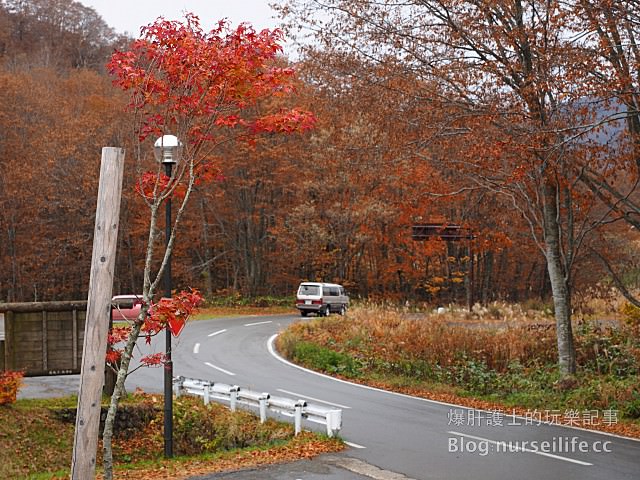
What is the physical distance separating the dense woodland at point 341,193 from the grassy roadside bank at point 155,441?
699 centimetres

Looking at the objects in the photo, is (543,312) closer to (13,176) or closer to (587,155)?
(587,155)

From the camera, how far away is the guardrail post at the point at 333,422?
12.1 meters

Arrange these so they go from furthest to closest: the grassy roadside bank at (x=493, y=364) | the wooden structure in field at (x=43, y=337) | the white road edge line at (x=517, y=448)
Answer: the grassy roadside bank at (x=493, y=364) < the wooden structure in field at (x=43, y=337) < the white road edge line at (x=517, y=448)

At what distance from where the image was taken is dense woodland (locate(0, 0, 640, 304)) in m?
16.7

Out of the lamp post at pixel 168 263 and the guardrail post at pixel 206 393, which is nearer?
the lamp post at pixel 168 263

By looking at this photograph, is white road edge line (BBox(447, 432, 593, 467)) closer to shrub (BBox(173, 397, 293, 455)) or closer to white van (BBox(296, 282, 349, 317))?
shrub (BBox(173, 397, 293, 455))

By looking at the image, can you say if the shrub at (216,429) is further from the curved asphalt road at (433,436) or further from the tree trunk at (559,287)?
the tree trunk at (559,287)

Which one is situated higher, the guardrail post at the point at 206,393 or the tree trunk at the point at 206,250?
the tree trunk at the point at 206,250

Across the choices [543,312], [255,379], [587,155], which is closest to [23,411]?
[255,379]

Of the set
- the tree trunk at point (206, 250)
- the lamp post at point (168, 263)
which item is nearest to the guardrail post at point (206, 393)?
the lamp post at point (168, 263)

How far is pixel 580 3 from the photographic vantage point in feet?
43.4

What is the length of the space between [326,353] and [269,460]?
436 inches

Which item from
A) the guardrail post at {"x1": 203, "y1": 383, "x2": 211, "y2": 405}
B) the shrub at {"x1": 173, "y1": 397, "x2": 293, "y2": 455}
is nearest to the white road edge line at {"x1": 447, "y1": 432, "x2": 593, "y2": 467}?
the shrub at {"x1": 173, "y1": 397, "x2": 293, "y2": 455}

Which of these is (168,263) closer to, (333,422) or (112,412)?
(112,412)
